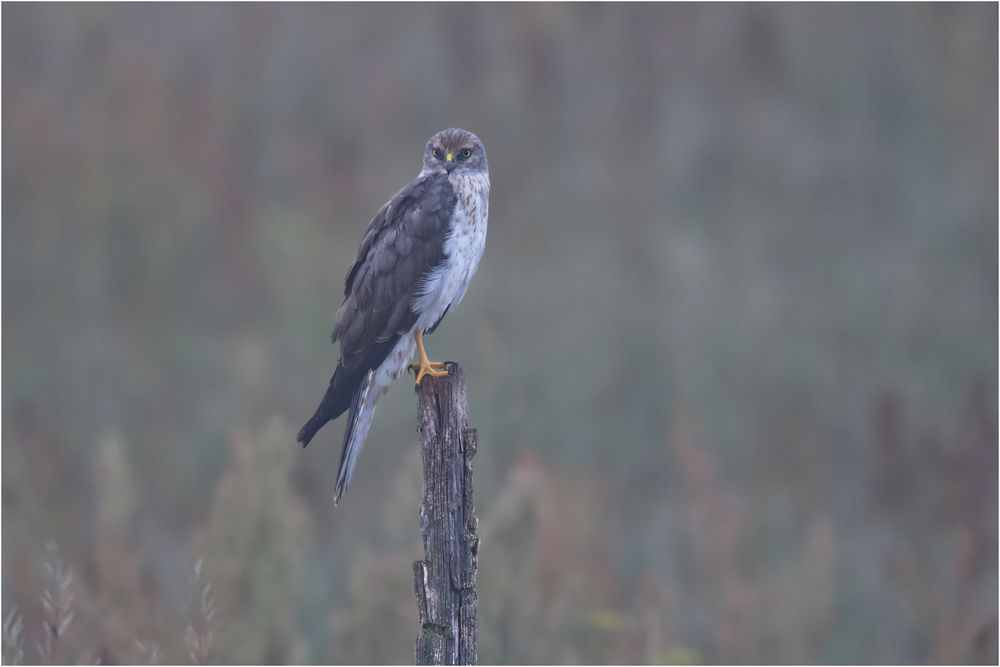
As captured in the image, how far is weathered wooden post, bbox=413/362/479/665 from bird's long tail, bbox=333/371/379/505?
674 millimetres

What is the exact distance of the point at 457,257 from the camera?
552 centimetres

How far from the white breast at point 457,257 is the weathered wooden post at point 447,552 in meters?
1.32

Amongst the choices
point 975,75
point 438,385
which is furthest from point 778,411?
point 438,385

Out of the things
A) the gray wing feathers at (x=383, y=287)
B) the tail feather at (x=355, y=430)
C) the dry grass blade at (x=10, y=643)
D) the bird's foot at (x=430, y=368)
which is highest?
the gray wing feathers at (x=383, y=287)

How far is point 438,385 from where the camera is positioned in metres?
4.36

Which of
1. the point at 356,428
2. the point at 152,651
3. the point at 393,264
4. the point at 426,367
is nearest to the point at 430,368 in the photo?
the point at 426,367

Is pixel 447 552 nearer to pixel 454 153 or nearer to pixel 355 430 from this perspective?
pixel 355 430

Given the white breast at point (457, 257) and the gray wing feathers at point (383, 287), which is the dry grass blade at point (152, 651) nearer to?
the gray wing feathers at point (383, 287)

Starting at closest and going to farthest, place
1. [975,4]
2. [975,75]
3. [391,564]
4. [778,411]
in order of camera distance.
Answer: [391,564], [778,411], [975,75], [975,4]

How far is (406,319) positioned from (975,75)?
16313 mm

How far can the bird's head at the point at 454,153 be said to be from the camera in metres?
5.93

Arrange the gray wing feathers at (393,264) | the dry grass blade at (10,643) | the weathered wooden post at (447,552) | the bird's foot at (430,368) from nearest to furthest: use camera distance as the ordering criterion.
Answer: the dry grass blade at (10,643) < the weathered wooden post at (447,552) < the bird's foot at (430,368) < the gray wing feathers at (393,264)

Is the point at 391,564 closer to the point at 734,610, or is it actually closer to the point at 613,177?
the point at 734,610

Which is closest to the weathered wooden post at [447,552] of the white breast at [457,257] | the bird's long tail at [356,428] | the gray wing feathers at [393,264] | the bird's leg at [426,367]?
the bird's leg at [426,367]
